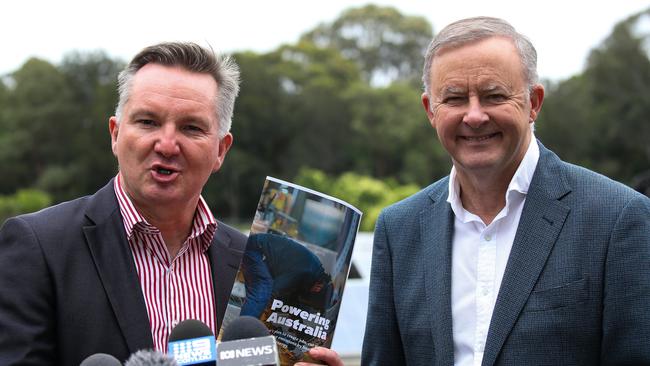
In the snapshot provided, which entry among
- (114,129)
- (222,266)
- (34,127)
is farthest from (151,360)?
(34,127)

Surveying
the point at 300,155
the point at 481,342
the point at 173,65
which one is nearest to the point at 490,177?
the point at 481,342

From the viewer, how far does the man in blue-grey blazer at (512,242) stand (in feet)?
10.4

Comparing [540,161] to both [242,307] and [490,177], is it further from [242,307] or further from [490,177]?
[242,307]

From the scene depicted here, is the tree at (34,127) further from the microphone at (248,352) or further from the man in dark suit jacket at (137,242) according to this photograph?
the microphone at (248,352)

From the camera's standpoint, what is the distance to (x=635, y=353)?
312cm

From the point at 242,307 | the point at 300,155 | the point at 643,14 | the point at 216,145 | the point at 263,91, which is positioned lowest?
the point at 242,307

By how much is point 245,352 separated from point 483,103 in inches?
64.2

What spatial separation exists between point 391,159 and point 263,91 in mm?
12460

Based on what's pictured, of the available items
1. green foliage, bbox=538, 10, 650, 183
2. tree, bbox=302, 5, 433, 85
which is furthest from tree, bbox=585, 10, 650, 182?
tree, bbox=302, 5, 433, 85

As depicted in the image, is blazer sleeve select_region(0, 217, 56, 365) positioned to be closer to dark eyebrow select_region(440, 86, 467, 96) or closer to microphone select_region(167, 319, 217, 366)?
microphone select_region(167, 319, 217, 366)

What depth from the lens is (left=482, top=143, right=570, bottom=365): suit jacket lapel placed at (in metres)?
3.28

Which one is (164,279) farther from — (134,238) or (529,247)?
(529,247)

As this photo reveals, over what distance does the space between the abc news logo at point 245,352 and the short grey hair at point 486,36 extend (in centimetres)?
171

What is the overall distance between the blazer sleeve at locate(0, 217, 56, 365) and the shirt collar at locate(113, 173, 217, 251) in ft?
1.34
